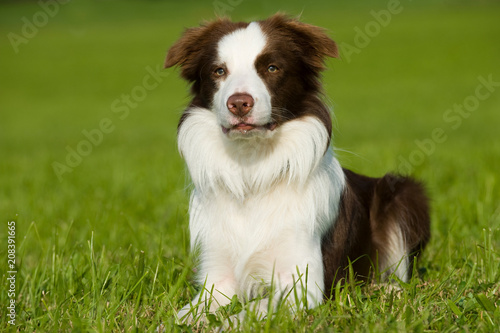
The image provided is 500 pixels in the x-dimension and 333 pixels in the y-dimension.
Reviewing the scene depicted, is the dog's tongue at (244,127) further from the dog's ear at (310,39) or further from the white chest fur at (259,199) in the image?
the dog's ear at (310,39)

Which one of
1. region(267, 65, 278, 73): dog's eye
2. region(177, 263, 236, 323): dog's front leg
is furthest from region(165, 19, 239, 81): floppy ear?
region(177, 263, 236, 323): dog's front leg

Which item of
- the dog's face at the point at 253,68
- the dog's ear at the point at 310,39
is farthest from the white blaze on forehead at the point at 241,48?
the dog's ear at the point at 310,39

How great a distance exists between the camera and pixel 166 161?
1033cm

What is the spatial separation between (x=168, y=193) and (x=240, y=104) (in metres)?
4.20

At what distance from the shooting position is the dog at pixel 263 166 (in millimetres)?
3553

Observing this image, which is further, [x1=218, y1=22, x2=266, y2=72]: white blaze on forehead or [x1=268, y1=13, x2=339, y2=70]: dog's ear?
[x1=268, y1=13, x2=339, y2=70]: dog's ear

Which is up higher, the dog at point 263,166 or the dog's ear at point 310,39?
the dog's ear at point 310,39

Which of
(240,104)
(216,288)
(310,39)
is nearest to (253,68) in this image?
(240,104)

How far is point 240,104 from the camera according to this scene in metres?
3.36

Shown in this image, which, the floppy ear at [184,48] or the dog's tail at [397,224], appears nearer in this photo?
the floppy ear at [184,48]

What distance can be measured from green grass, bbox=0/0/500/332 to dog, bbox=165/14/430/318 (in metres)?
0.24

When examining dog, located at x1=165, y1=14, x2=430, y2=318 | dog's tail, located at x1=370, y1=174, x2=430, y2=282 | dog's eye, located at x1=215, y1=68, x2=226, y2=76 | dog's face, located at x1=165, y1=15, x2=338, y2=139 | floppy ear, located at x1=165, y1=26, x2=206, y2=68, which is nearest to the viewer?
dog's face, located at x1=165, y1=15, x2=338, y2=139

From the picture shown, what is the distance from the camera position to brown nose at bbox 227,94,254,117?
11.0 feet

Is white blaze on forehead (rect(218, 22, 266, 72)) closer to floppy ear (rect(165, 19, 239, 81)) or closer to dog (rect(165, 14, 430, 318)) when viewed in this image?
dog (rect(165, 14, 430, 318))
